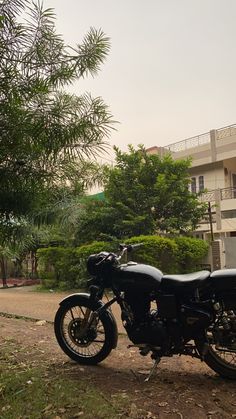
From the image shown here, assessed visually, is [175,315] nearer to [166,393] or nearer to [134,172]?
[166,393]

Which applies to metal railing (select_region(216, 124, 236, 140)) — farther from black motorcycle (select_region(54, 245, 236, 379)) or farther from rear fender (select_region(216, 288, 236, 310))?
rear fender (select_region(216, 288, 236, 310))

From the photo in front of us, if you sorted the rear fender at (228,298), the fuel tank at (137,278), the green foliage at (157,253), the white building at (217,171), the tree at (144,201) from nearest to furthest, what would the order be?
the rear fender at (228,298) → the fuel tank at (137,278) → the green foliage at (157,253) → the tree at (144,201) → the white building at (217,171)

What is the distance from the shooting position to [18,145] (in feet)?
11.9

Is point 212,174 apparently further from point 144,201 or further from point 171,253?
point 171,253

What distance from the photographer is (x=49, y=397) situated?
3598 millimetres

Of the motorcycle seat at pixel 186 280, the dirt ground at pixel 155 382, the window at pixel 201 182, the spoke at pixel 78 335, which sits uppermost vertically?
the window at pixel 201 182

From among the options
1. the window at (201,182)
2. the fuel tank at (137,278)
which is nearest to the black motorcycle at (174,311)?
the fuel tank at (137,278)

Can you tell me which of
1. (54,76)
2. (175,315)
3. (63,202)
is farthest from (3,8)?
(175,315)

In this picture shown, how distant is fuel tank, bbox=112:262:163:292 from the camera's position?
13.4ft

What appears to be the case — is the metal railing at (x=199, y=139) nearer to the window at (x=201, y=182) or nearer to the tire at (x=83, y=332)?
the window at (x=201, y=182)

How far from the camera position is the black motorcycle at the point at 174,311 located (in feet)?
12.9

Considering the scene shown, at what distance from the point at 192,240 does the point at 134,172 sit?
314cm

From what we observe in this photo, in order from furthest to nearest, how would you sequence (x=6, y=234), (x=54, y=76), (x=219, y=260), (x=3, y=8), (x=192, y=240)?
(x=219, y=260) < (x=192, y=240) < (x=6, y=234) < (x=54, y=76) < (x=3, y=8)

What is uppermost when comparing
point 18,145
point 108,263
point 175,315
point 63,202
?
point 18,145
